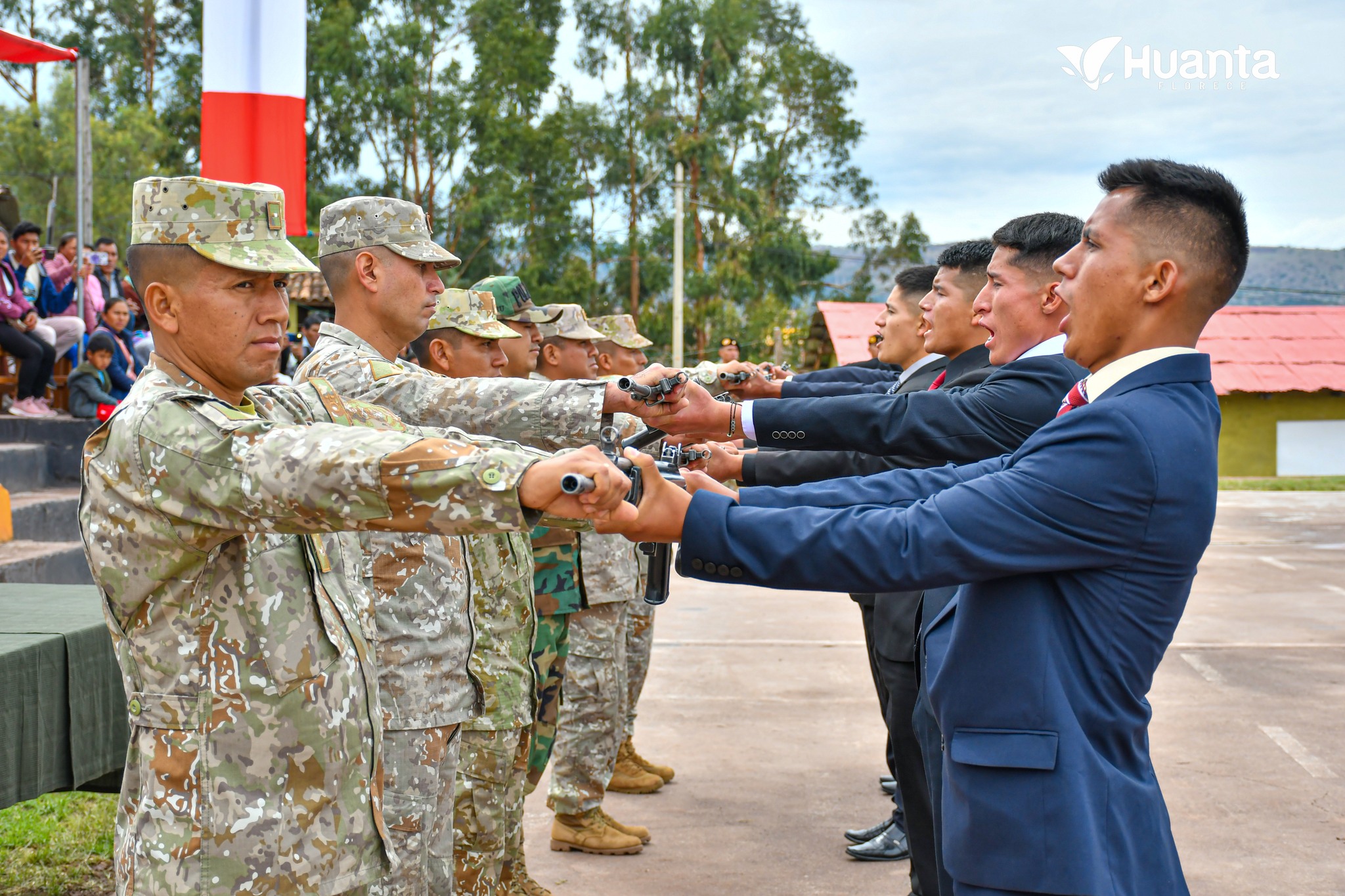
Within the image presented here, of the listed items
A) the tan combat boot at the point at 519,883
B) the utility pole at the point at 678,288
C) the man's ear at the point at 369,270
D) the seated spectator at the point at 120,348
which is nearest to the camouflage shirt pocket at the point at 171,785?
the man's ear at the point at 369,270

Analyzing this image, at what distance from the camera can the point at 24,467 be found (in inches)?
315

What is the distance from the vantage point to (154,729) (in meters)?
2.00

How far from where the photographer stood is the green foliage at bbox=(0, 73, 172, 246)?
27.7 metres

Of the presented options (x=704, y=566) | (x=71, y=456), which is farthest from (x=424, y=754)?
(x=71, y=456)

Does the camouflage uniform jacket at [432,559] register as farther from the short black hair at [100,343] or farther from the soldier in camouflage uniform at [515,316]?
the short black hair at [100,343]

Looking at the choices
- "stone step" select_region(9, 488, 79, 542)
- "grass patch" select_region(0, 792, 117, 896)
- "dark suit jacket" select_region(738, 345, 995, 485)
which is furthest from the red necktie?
"stone step" select_region(9, 488, 79, 542)

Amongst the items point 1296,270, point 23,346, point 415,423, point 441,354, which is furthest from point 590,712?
point 1296,270

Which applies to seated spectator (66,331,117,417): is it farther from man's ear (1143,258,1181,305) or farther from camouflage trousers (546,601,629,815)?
man's ear (1143,258,1181,305)

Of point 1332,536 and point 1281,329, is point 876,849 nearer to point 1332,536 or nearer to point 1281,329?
point 1332,536

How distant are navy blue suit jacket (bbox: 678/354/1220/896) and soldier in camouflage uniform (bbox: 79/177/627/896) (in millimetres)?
385

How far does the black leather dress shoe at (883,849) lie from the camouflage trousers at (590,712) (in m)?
1.04

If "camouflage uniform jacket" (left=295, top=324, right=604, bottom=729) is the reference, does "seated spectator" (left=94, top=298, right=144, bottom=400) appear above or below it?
above

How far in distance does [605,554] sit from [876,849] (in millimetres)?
1592

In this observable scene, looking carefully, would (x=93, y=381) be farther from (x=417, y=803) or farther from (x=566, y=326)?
(x=417, y=803)
